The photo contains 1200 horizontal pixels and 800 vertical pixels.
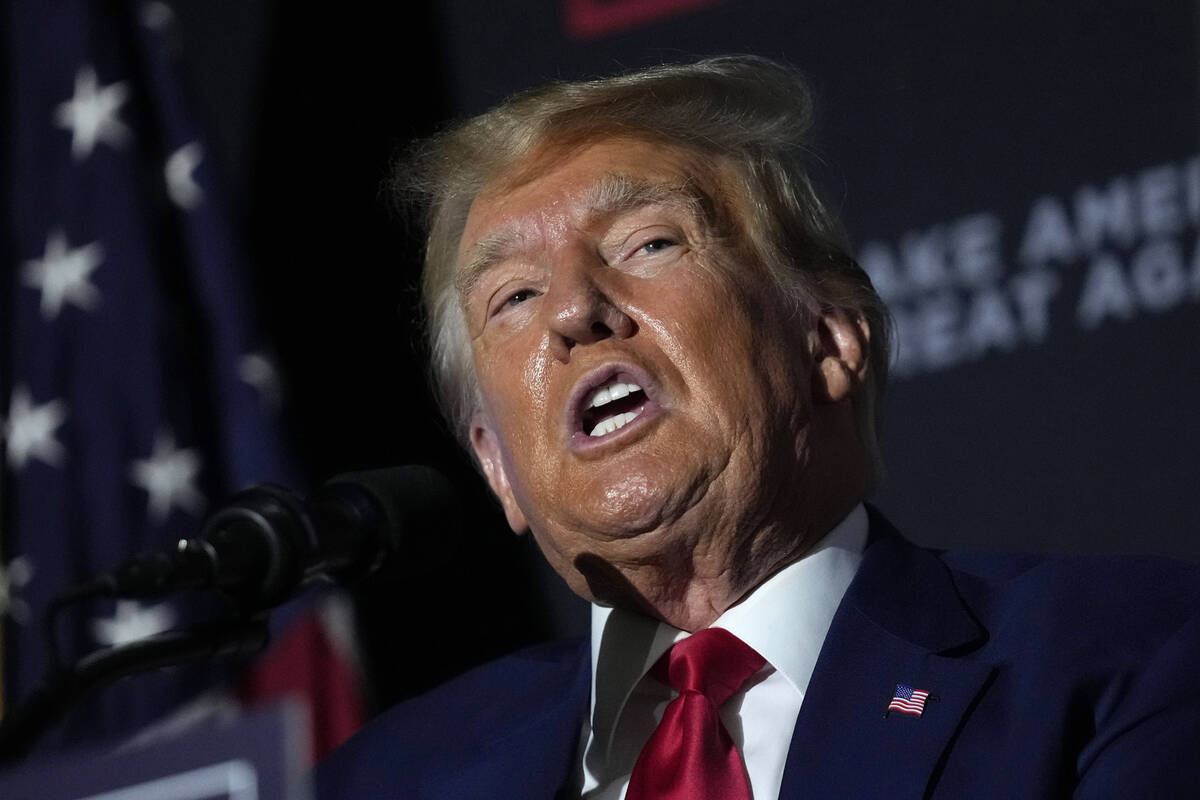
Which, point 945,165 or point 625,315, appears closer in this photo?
point 625,315

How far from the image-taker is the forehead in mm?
1962

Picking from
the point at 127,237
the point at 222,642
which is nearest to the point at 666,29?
the point at 127,237

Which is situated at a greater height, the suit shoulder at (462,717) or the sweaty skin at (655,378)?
the sweaty skin at (655,378)

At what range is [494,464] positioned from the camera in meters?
2.16

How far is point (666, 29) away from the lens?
278 cm

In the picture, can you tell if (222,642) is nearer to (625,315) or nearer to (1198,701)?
(625,315)

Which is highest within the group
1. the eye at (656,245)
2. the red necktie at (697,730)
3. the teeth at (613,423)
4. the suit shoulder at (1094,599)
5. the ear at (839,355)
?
the eye at (656,245)

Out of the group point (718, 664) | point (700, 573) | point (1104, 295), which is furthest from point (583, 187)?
point (1104, 295)

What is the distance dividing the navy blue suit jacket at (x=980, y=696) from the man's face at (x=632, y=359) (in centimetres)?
19

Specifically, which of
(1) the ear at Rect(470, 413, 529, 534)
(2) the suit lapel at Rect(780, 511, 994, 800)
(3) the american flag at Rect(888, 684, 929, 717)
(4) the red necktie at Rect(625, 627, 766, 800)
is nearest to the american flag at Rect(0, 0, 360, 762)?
(1) the ear at Rect(470, 413, 529, 534)

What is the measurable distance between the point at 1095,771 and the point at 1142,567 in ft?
1.05

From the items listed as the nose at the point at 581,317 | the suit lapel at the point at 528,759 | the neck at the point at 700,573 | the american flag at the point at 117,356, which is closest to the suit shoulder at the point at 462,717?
the suit lapel at the point at 528,759

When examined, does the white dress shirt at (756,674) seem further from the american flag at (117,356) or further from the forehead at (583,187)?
the american flag at (117,356)

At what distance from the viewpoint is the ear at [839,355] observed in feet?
6.45
